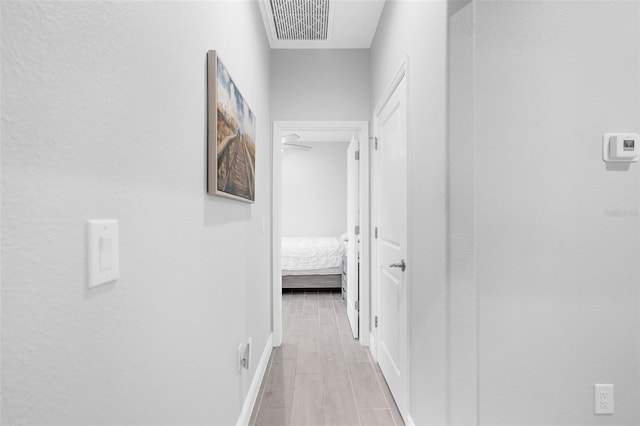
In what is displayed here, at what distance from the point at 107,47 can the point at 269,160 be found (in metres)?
2.60

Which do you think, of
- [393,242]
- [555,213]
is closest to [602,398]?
[555,213]

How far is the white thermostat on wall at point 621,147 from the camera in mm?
1464

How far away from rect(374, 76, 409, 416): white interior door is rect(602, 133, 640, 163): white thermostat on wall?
898 mm

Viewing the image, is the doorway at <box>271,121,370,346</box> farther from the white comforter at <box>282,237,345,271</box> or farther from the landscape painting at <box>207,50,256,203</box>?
the white comforter at <box>282,237,345,271</box>

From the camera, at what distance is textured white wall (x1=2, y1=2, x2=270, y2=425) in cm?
51

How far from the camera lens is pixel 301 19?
2900 millimetres

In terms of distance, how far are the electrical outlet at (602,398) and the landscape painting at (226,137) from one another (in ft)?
5.56

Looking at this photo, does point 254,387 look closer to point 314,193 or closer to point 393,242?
point 393,242

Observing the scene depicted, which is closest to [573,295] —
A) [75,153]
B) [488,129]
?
[488,129]

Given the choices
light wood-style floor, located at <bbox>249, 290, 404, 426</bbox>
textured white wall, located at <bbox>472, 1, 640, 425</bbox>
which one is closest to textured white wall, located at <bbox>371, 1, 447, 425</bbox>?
textured white wall, located at <bbox>472, 1, 640, 425</bbox>

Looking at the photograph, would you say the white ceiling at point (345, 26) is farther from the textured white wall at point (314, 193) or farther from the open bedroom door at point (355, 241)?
the textured white wall at point (314, 193)

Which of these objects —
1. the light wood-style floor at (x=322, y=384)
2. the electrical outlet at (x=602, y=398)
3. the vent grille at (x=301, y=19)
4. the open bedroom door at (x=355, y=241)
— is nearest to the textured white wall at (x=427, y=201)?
the light wood-style floor at (x=322, y=384)

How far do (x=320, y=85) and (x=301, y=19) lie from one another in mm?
617

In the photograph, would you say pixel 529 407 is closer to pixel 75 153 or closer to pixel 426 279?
pixel 426 279
